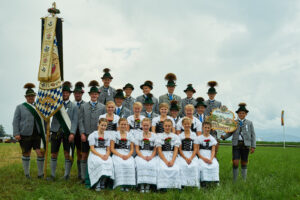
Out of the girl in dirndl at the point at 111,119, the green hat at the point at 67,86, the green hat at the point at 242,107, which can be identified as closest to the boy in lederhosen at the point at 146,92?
the girl in dirndl at the point at 111,119

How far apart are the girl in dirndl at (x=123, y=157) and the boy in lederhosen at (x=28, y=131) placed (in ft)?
9.20

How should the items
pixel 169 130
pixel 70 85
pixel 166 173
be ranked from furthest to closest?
pixel 70 85 < pixel 169 130 < pixel 166 173

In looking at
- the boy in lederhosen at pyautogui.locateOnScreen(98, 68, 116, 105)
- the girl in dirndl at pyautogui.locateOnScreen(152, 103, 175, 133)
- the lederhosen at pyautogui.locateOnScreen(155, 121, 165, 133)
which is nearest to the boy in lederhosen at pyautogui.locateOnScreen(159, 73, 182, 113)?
the girl in dirndl at pyautogui.locateOnScreen(152, 103, 175, 133)

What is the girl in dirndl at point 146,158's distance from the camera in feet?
21.6

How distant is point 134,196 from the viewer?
19.5 ft

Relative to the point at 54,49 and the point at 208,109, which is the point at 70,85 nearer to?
the point at 54,49

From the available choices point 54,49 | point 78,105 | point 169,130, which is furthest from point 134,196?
point 54,49

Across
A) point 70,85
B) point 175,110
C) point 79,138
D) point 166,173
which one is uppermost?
point 70,85

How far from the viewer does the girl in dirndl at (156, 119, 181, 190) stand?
257 inches

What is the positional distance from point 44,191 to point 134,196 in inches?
81.5

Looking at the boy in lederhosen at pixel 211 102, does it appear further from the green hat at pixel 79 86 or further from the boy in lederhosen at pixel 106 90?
the green hat at pixel 79 86

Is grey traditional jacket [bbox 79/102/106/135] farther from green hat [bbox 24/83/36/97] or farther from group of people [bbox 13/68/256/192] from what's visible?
green hat [bbox 24/83/36/97]

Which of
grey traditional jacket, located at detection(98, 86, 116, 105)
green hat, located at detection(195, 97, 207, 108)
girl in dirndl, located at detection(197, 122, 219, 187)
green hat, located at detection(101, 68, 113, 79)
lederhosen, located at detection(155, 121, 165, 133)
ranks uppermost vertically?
green hat, located at detection(101, 68, 113, 79)

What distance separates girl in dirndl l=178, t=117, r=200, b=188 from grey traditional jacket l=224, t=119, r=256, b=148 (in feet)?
5.40
